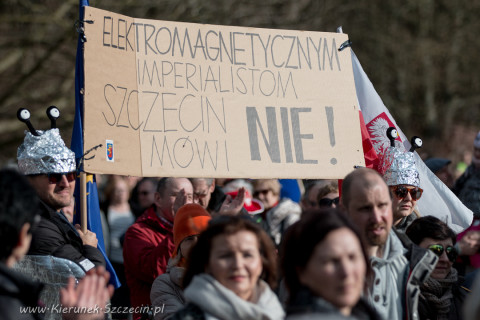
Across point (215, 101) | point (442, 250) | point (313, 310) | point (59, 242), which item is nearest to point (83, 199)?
point (59, 242)

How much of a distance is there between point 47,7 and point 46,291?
928 cm

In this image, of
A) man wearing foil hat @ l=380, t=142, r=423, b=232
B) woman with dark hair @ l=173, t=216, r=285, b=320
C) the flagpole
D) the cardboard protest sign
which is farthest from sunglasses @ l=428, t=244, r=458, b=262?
the flagpole

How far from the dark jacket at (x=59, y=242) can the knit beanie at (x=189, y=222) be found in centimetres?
47

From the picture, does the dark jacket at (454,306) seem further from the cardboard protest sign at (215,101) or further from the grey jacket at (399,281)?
the cardboard protest sign at (215,101)

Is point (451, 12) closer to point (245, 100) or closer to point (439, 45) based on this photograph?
point (439, 45)

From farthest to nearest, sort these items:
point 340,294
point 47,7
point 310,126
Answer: point 47,7, point 310,126, point 340,294

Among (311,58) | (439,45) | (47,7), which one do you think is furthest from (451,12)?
(311,58)

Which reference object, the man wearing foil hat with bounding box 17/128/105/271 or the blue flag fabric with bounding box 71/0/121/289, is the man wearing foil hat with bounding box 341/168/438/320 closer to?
the man wearing foil hat with bounding box 17/128/105/271

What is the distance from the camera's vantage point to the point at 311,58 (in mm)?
6570

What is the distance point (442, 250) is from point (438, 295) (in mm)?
296

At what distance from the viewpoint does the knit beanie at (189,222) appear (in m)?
5.41

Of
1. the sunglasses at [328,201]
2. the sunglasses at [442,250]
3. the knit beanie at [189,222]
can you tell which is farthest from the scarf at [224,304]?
the sunglasses at [328,201]

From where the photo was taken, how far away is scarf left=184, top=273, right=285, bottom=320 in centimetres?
400

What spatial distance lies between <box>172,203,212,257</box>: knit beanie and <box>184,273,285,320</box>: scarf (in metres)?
1.27
